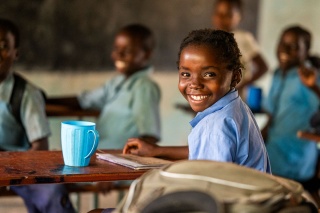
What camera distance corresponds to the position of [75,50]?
4.75 metres

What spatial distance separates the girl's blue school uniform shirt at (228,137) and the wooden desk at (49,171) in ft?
0.85

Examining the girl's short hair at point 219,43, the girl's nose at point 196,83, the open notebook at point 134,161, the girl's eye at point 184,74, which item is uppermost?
the girl's short hair at point 219,43

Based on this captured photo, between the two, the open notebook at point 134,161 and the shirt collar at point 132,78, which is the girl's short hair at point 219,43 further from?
the shirt collar at point 132,78

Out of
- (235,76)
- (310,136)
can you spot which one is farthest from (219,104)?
(310,136)

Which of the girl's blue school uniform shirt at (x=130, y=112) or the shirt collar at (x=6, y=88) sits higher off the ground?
the shirt collar at (x=6, y=88)

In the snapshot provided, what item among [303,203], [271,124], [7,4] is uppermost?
[7,4]

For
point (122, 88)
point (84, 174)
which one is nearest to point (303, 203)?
point (84, 174)

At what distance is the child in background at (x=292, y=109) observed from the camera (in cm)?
396

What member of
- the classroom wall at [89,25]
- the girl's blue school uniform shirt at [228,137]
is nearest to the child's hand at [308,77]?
the classroom wall at [89,25]

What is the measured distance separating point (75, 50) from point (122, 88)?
4.05ft

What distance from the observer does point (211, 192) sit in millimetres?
1245

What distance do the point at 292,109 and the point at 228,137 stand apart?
235 centimetres

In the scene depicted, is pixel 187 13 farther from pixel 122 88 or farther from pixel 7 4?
pixel 122 88

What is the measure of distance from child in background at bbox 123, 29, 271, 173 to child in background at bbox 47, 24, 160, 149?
4.59 feet
